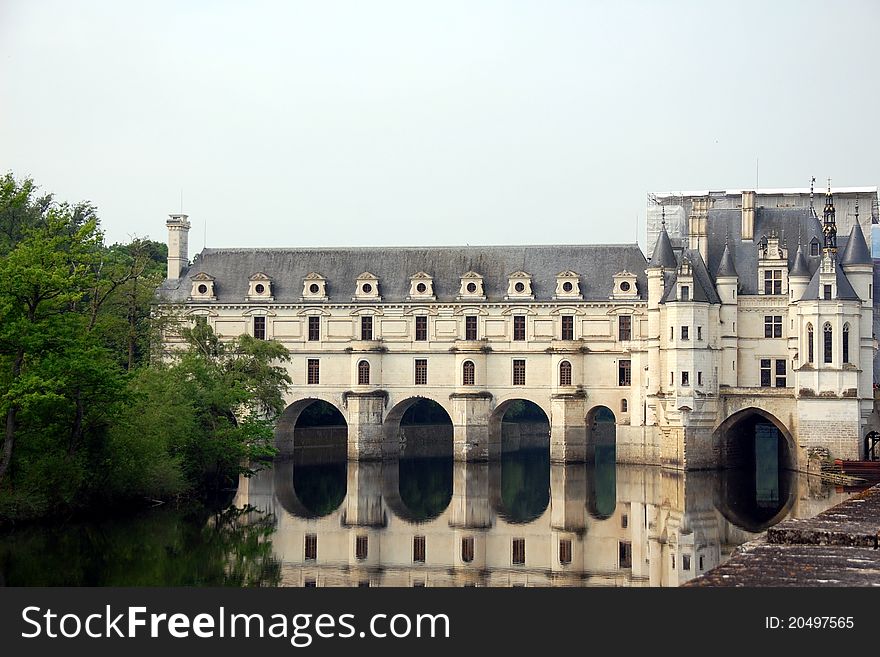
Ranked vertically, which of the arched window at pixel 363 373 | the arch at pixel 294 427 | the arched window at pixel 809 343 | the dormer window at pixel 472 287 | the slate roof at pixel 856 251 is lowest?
the arch at pixel 294 427

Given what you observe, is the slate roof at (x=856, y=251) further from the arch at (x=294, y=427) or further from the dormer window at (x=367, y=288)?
the arch at (x=294, y=427)

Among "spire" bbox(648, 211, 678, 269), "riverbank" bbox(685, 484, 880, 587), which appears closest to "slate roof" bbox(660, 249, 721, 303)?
"spire" bbox(648, 211, 678, 269)

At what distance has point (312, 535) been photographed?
1499 inches

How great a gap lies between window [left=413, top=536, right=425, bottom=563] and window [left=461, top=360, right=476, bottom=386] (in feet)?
78.3

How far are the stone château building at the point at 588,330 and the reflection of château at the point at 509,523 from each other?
2.73 metres

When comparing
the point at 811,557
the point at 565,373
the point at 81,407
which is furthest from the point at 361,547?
the point at 565,373

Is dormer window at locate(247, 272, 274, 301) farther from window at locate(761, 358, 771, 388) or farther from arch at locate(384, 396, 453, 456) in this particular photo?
window at locate(761, 358, 771, 388)

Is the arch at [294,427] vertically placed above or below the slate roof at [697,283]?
below

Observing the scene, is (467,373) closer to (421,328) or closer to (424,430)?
(421,328)

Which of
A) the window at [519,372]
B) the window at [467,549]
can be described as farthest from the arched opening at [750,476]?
the window at [519,372]

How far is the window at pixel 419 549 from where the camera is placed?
34844mm

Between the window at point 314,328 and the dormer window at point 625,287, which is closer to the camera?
the dormer window at point 625,287

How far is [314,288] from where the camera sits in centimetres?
6444

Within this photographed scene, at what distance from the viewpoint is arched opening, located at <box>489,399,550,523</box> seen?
45.8 meters
